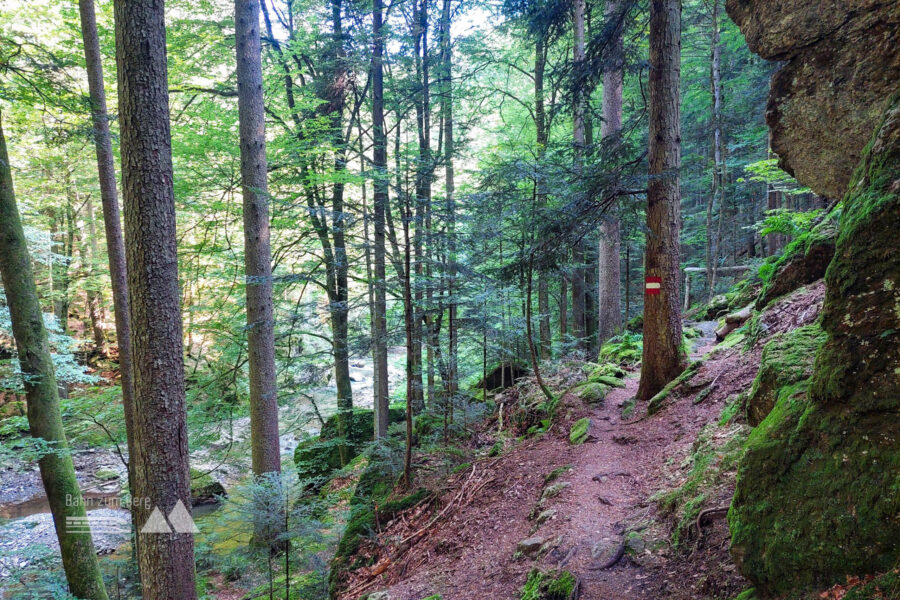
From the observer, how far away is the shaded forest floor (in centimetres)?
291

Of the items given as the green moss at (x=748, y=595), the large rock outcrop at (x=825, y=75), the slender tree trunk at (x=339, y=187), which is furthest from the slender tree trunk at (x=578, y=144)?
the green moss at (x=748, y=595)

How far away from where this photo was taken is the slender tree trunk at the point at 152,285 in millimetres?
3658

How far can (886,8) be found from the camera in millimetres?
3000

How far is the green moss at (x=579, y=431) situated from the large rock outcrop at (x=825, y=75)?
393 centimetres

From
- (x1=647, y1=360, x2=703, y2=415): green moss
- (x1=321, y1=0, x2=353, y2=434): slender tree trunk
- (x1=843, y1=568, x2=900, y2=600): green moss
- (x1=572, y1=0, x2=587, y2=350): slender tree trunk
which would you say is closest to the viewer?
(x1=843, y1=568, x2=900, y2=600): green moss

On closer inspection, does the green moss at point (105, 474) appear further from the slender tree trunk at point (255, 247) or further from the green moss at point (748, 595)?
the green moss at point (748, 595)

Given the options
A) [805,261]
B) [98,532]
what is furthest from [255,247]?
[98,532]

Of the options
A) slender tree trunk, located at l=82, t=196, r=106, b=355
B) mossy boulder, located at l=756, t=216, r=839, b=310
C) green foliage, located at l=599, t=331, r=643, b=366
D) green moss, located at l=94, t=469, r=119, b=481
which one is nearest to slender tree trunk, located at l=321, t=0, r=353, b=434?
green foliage, located at l=599, t=331, r=643, b=366

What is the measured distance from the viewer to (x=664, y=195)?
5863 mm

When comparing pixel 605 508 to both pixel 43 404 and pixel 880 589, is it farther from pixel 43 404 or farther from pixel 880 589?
pixel 43 404

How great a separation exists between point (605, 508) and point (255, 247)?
6322 millimetres

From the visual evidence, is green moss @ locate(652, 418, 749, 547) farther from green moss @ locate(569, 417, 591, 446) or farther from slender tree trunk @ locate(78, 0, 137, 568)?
slender tree trunk @ locate(78, 0, 137, 568)

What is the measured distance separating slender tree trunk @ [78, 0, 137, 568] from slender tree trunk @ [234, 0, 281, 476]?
1690 millimetres

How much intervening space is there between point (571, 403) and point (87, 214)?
22.5 m
